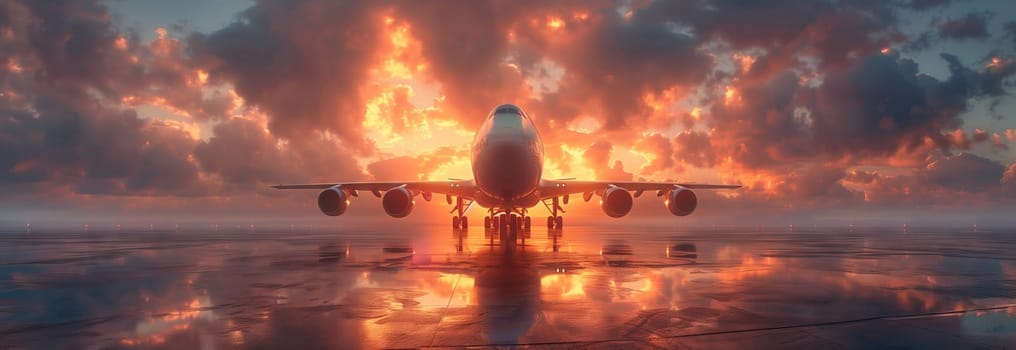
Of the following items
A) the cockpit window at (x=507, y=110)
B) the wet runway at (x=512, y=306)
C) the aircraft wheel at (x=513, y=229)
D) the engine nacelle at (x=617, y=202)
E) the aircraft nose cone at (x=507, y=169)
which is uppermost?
the cockpit window at (x=507, y=110)

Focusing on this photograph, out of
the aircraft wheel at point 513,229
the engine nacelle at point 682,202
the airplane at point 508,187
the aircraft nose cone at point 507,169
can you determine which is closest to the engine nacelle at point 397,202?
the airplane at point 508,187

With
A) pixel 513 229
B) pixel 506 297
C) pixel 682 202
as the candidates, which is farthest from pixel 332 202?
pixel 506 297

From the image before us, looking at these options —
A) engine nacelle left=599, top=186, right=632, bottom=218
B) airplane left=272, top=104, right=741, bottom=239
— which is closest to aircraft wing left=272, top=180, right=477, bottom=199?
airplane left=272, top=104, right=741, bottom=239

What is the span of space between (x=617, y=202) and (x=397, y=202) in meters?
10.6

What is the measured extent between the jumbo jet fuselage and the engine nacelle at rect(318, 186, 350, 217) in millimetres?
9077

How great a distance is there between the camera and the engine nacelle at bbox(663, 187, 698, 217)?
26.8 m

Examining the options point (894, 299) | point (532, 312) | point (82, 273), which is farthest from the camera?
point (82, 273)

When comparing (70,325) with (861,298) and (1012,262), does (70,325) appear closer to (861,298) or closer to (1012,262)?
(861,298)

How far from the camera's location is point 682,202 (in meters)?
27.0

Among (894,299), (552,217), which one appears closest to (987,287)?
(894,299)

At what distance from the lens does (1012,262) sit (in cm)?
1588

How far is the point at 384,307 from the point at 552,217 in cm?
3016

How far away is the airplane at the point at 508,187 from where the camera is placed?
18844mm

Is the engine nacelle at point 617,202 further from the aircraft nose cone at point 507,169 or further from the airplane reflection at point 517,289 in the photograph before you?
the airplane reflection at point 517,289
